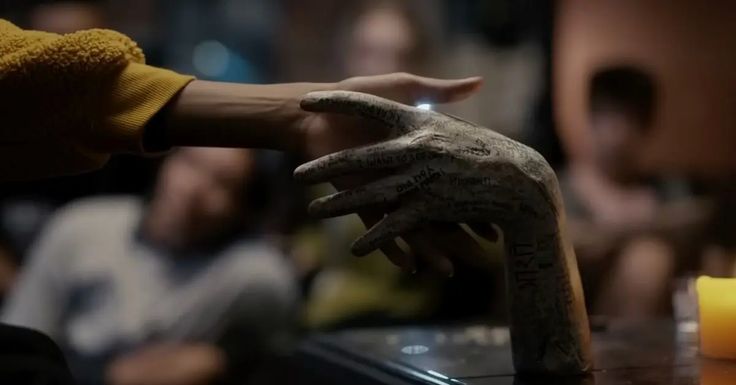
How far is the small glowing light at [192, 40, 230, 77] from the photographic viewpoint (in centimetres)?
161

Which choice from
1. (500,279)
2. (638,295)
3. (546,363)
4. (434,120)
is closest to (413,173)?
(434,120)

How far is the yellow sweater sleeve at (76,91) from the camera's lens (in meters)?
0.62

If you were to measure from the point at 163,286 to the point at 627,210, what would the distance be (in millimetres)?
755

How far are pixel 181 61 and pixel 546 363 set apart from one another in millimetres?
1047

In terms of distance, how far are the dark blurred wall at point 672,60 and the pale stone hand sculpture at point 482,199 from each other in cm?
117

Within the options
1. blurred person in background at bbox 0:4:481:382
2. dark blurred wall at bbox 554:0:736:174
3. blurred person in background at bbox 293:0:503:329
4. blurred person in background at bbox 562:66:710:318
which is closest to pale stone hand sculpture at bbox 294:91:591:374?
blurred person in background at bbox 0:4:481:382

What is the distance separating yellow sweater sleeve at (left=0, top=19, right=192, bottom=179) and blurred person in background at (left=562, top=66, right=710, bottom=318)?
0.96 m

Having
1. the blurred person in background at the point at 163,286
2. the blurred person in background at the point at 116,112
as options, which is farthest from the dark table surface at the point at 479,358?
the blurred person in background at the point at 163,286

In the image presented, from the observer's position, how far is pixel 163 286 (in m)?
1.42

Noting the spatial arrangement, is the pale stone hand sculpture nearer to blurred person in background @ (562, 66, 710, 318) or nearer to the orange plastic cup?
the orange plastic cup

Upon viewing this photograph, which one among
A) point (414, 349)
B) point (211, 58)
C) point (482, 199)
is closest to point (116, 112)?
point (482, 199)

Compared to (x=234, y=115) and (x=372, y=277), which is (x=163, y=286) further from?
(x=234, y=115)

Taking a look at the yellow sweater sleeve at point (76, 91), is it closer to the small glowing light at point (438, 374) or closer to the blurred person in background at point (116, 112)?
the blurred person in background at point (116, 112)

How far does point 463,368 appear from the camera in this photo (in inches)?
28.5
